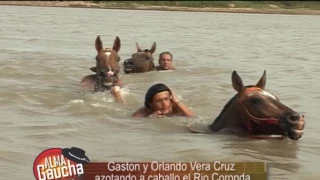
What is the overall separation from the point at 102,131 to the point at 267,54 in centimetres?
1483

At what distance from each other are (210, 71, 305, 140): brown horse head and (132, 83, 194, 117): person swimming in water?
99cm

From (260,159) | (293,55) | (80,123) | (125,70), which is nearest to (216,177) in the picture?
(260,159)

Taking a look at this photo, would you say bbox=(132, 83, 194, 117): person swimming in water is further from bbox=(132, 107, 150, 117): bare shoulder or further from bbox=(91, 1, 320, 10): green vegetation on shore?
bbox=(91, 1, 320, 10): green vegetation on shore

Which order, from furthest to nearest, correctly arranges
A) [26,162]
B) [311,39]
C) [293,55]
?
[311,39]
[293,55]
[26,162]

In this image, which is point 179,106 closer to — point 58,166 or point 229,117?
point 229,117

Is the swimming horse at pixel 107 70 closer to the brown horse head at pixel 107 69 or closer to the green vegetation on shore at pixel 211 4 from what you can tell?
the brown horse head at pixel 107 69

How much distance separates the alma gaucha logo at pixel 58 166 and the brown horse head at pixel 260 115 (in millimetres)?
2898

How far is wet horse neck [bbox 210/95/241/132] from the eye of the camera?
7.96m

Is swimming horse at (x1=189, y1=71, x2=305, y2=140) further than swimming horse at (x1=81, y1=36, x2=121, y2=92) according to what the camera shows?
No

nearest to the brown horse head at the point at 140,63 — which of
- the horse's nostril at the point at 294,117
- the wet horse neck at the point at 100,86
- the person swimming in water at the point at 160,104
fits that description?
the wet horse neck at the point at 100,86

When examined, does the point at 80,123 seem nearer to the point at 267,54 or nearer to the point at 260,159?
the point at 260,159

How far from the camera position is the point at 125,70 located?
49.0 feet

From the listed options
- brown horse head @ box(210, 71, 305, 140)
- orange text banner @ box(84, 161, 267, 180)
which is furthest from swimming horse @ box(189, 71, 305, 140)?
orange text banner @ box(84, 161, 267, 180)

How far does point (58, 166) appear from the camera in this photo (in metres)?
4.95
